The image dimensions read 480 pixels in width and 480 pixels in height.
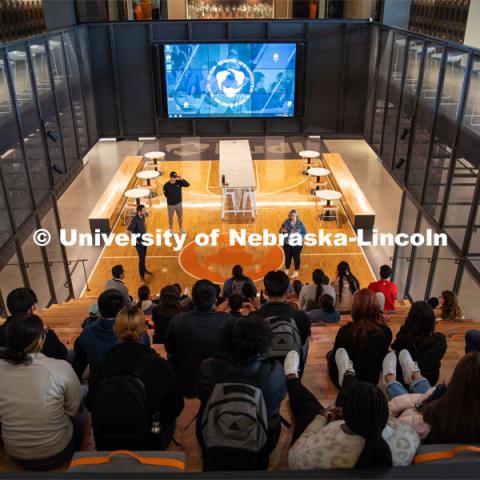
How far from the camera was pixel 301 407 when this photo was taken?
9.64 feet

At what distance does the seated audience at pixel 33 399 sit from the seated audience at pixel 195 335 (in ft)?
2.81

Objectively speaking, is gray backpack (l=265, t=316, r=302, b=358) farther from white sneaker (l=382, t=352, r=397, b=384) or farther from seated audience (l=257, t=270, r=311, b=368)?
white sneaker (l=382, t=352, r=397, b=384)

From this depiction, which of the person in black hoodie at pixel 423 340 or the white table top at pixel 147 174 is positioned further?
the white table top at pixel 147 174

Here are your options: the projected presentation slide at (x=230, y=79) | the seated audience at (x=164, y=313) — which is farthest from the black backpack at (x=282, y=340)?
the projected presentation slide at (x=230, y=79)

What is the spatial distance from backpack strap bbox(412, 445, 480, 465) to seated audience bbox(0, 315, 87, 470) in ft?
6.02

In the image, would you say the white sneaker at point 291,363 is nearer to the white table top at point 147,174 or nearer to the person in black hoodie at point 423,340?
the person in black hoodie at point 423,340

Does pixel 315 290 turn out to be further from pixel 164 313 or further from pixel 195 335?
pixel 195 335

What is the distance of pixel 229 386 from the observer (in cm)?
248

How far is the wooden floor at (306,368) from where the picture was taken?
3232mm

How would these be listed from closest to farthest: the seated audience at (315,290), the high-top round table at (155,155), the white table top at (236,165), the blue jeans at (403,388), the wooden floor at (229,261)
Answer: the blue jeans at (403,388)
the wooden floor at (229,261)
the seated audience at (315,290)
the white table top at (236,165)
the high-top round table at (155,155)

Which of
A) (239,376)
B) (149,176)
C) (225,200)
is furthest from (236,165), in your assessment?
(239,376)

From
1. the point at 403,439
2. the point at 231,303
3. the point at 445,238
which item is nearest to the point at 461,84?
the point at 445,238

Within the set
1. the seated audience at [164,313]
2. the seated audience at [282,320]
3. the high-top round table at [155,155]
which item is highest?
the seated audience at [282,320]

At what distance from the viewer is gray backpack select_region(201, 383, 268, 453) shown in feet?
7.94
